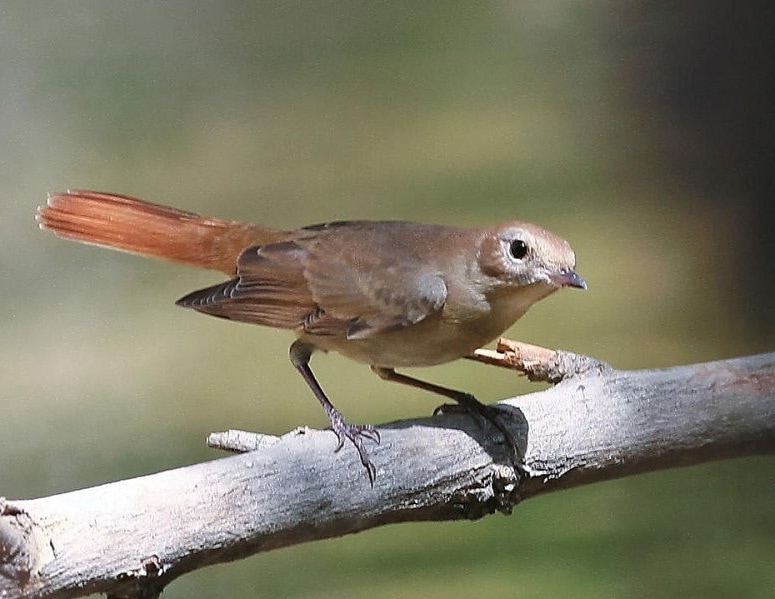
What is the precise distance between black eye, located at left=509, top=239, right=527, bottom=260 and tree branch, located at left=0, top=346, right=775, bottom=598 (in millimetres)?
253

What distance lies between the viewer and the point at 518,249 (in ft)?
4.90

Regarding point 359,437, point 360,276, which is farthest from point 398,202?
point 359,437

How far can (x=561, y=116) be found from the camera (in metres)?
2.59

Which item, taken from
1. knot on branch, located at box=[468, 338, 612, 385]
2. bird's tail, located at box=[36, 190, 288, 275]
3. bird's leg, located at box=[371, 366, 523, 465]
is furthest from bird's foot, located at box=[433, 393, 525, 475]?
bird's tail, located at box=[36, 190, 288, 275]

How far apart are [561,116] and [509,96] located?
0.16 m

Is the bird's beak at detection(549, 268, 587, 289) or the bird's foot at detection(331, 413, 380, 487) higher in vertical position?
the bird's beak at detection(549, 268, 587, 289)

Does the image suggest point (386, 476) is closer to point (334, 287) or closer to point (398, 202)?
point (334, 287)

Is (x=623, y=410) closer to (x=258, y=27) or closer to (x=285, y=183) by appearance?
(x=285, y=183)

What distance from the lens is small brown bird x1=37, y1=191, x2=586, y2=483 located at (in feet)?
4.97

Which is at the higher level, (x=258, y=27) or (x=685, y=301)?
(x=258, y=27)

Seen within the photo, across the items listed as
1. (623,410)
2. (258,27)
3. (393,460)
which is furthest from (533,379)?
(258,27)

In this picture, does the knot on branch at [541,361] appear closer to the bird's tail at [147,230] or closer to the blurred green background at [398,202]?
the bird's tail at [147,230]

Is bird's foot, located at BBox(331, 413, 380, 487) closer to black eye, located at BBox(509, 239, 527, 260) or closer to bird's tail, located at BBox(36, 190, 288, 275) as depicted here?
black eye, located at BBox(509, 239, 527, 260)

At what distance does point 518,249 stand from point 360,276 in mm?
314
